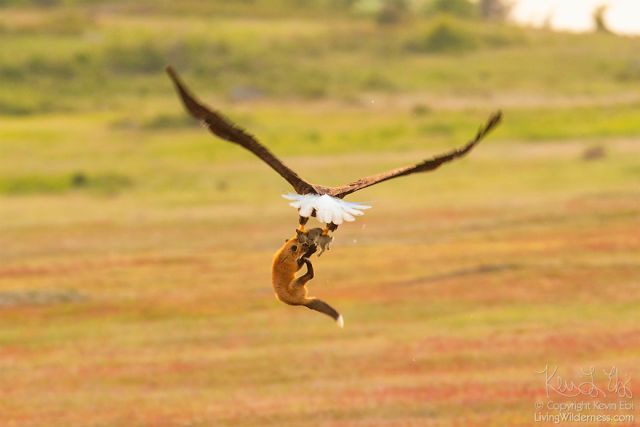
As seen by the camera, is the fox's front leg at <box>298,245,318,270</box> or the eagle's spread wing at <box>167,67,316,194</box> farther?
the fox's front leg at <box>298,245,318,270</box>

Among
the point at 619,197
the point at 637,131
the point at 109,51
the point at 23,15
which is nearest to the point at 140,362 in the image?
the point at 619,197

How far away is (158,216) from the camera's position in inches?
1332

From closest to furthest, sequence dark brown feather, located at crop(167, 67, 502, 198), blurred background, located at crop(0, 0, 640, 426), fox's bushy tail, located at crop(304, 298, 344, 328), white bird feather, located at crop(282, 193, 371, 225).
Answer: dark brown feather, located at crop(167, 67, 502, 198) → white bird feather, located at crop(282, 193, 371, 225) → fox's bushy tail, located at crop(304, 298, 344, 328) → blurred background, located at crop(0, 0, 640, 426)

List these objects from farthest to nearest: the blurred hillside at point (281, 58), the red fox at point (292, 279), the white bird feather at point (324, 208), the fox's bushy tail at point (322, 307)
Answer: the blurred hillside at point (281, 58)
the fox's bushy tail at point (322, 307)
the red fox at point (292, 279)
the white bird feather at point (324, 208)

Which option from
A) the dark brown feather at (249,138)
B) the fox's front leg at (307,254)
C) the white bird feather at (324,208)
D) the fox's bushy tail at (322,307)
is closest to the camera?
the dark brown feather at (249,138)

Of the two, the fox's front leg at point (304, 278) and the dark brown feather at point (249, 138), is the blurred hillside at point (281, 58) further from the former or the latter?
the dark brown feather at point (249, 138)

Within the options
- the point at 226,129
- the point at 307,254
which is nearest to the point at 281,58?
the point at 307,254

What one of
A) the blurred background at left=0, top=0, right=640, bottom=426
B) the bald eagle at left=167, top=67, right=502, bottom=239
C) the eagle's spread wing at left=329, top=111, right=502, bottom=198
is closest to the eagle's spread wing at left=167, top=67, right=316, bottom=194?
the bald eagle at left=167, top=67, right=502, bottom=239

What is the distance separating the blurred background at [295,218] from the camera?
17.7 metres

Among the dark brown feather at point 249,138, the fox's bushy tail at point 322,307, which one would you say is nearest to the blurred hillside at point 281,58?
the fox's bushy tail at point 322,307

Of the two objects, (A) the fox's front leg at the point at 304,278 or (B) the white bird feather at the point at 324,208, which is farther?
(A) the fox's front leg at the point at 304,278

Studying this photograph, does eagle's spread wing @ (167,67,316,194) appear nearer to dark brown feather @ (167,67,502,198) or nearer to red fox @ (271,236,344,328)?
dark brown feather @ (167,67,502,198)

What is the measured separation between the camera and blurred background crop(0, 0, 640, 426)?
1770 cm

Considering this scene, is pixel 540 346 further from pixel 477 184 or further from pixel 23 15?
pixel 23 15
